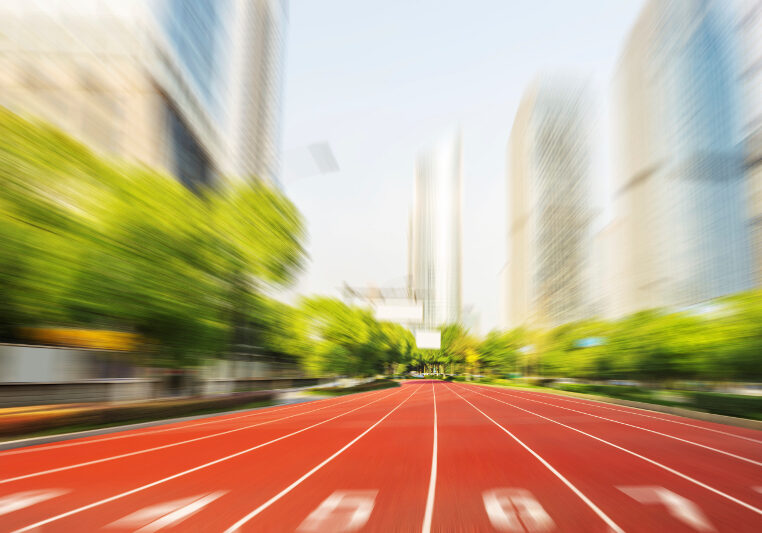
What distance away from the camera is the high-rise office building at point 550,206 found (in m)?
98.8

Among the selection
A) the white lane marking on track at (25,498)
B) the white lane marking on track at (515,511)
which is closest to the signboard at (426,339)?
the white lane marking on track at (515,511)

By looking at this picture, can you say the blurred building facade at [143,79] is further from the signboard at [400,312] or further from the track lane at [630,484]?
the signboard at [400,312]

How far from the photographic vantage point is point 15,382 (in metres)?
18.4

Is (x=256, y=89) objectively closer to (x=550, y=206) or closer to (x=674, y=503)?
(x=550, y=206)

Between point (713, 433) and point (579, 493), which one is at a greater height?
point (713, 433)

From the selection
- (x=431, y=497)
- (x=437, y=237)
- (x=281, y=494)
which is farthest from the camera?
(x=437, y=237)

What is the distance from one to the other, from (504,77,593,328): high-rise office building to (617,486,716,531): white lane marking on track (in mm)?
90802

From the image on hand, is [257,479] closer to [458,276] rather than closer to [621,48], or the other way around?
[621,48]

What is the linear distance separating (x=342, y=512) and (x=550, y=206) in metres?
111

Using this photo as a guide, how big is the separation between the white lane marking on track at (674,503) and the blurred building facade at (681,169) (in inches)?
2631

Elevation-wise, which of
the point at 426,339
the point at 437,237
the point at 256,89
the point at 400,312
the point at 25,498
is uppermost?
the point at 437,237

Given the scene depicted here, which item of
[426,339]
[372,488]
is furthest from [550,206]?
[372,488]

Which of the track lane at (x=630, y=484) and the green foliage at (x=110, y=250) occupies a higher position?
the green foliage at (x=110, y=250)

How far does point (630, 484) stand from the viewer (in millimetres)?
7773
